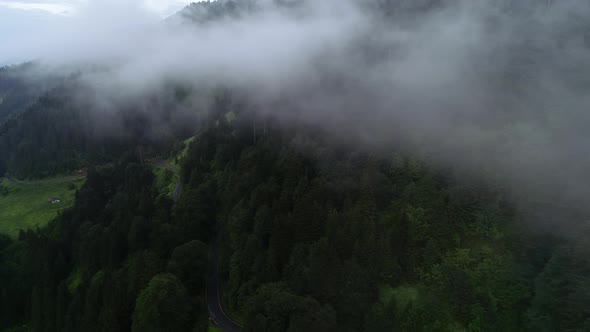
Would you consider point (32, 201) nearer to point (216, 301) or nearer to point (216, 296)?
point (216, 296)

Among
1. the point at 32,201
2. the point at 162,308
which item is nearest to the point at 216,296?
the point at 162,308

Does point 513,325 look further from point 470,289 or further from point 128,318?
point 128,318

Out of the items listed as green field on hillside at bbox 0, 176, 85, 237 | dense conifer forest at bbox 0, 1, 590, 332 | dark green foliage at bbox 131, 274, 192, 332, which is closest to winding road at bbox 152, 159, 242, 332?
dense conifer forest at bbox 0, 1, 590, 332

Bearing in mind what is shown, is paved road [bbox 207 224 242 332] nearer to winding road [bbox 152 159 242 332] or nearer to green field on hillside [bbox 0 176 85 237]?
winding road [bbox 152 159 242 332]

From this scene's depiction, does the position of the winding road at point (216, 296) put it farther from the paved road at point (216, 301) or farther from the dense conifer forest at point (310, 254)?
the dense conifer forest at point (310, 254)

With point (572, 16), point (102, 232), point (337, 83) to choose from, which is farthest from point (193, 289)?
point (572, 16)
